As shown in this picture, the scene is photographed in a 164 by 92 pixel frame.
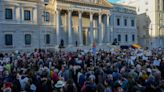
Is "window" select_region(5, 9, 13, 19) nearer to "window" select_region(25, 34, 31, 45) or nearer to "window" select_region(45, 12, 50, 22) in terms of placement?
"window" select_region(25, 34, 31, 45)

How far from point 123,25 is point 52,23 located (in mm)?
22190

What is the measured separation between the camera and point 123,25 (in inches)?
2525

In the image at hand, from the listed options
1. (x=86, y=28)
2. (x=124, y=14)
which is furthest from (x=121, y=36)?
(x=86, y=28)

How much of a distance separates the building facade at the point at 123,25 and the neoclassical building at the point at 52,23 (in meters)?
3.23

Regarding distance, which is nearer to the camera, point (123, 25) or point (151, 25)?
point (123, 25)

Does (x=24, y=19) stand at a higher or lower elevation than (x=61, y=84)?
higher

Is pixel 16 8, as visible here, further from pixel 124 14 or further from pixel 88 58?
pixel 124 14

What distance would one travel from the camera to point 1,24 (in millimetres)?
40156

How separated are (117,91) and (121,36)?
5379 centimetres

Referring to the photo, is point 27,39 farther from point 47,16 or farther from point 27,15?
point 47,16

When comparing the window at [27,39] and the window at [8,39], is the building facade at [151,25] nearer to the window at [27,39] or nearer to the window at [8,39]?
the window at [27,39]

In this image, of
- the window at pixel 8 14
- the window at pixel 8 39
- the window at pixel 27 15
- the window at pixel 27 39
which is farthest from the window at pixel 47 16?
the window at pixel 8 39

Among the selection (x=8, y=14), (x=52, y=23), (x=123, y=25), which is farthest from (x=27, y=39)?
(x=123, y=25)

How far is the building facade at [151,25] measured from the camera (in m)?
72.9
